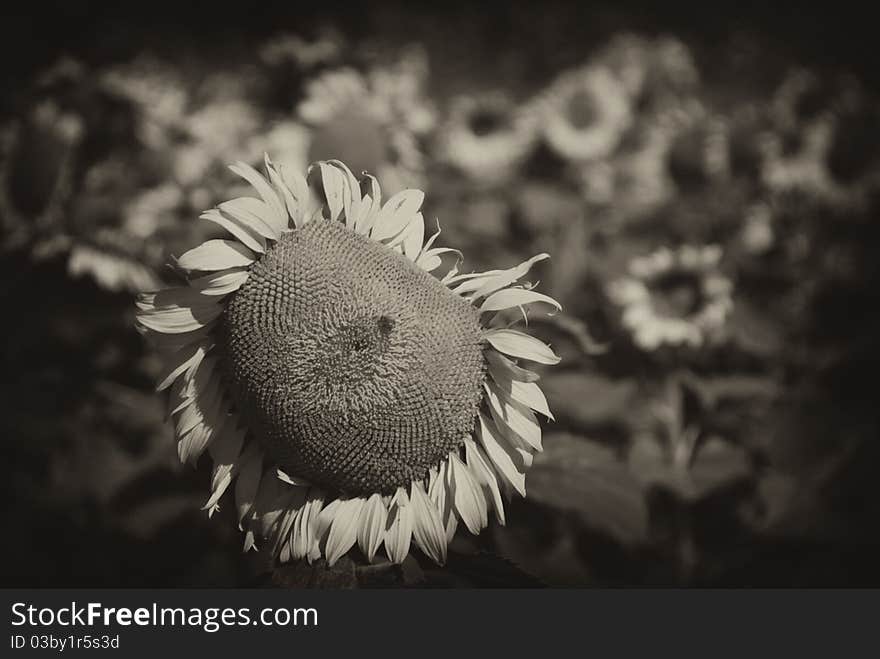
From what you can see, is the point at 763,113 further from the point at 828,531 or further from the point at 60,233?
the point at 60,233

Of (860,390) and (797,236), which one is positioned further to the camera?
(797,236)

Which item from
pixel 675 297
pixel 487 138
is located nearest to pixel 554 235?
pixel 675 297

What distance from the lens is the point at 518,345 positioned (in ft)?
3.41

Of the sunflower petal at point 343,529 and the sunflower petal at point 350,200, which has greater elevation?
the sunflower petal at point 350,200

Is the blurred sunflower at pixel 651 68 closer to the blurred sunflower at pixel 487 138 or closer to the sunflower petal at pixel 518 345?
the blurred sunflower at pixel 487 138

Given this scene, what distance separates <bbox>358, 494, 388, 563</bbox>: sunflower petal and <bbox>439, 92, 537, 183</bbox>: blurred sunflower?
193 cm

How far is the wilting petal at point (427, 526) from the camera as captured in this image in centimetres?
105

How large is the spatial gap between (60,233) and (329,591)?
3.88 ft

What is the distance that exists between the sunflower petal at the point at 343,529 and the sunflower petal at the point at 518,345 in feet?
0.82

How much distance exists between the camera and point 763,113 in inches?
123

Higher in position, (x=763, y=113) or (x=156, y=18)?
(x=156, y=18)

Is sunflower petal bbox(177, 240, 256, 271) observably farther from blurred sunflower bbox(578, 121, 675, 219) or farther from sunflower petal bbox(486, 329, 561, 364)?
blurred sunflower bbox(578, 121, 675, 219)

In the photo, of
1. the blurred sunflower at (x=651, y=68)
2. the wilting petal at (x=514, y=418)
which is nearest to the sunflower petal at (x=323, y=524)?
the wilting petal at (x=514, y=418)

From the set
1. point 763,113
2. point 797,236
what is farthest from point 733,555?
point 763,113
